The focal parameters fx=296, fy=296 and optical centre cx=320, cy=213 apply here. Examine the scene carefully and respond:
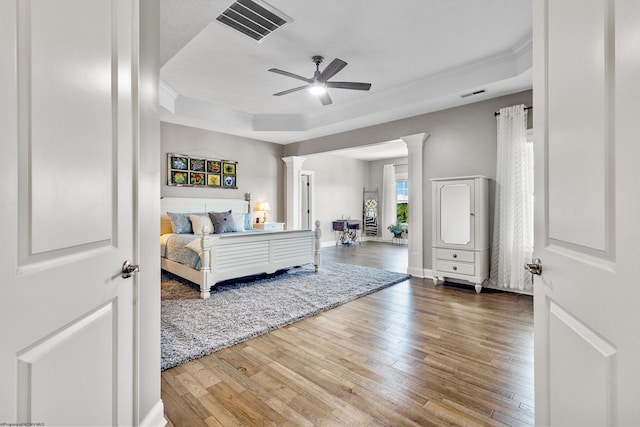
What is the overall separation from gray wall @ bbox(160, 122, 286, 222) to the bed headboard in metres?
0.13

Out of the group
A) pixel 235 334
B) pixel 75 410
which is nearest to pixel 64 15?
pixel 75 410

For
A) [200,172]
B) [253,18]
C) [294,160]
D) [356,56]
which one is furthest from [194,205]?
[356,56]

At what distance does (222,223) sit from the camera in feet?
16.3

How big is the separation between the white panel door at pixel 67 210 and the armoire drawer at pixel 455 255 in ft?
13.0

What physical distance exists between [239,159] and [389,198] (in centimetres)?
494

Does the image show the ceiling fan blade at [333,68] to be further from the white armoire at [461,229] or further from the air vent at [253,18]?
the white armoire at [461,229]

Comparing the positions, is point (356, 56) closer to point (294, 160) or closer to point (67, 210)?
point (67, 210)

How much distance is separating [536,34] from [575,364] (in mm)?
1173

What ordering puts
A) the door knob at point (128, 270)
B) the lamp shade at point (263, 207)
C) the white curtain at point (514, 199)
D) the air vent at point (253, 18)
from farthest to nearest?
the lamp shade at point (263, 207) → the white curtain at point (514, 199) → the air vent at point (253, 18) → the door knob at point (128, 270)

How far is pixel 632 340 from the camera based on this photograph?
2.02 feet

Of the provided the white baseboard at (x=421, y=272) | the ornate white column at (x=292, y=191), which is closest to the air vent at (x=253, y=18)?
the white baseboard at (x=421, y=272)

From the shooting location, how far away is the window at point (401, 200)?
9.14 m

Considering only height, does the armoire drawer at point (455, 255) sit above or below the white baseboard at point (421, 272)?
above

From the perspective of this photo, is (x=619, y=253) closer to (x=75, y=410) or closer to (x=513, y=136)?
(x=75, y=410)
